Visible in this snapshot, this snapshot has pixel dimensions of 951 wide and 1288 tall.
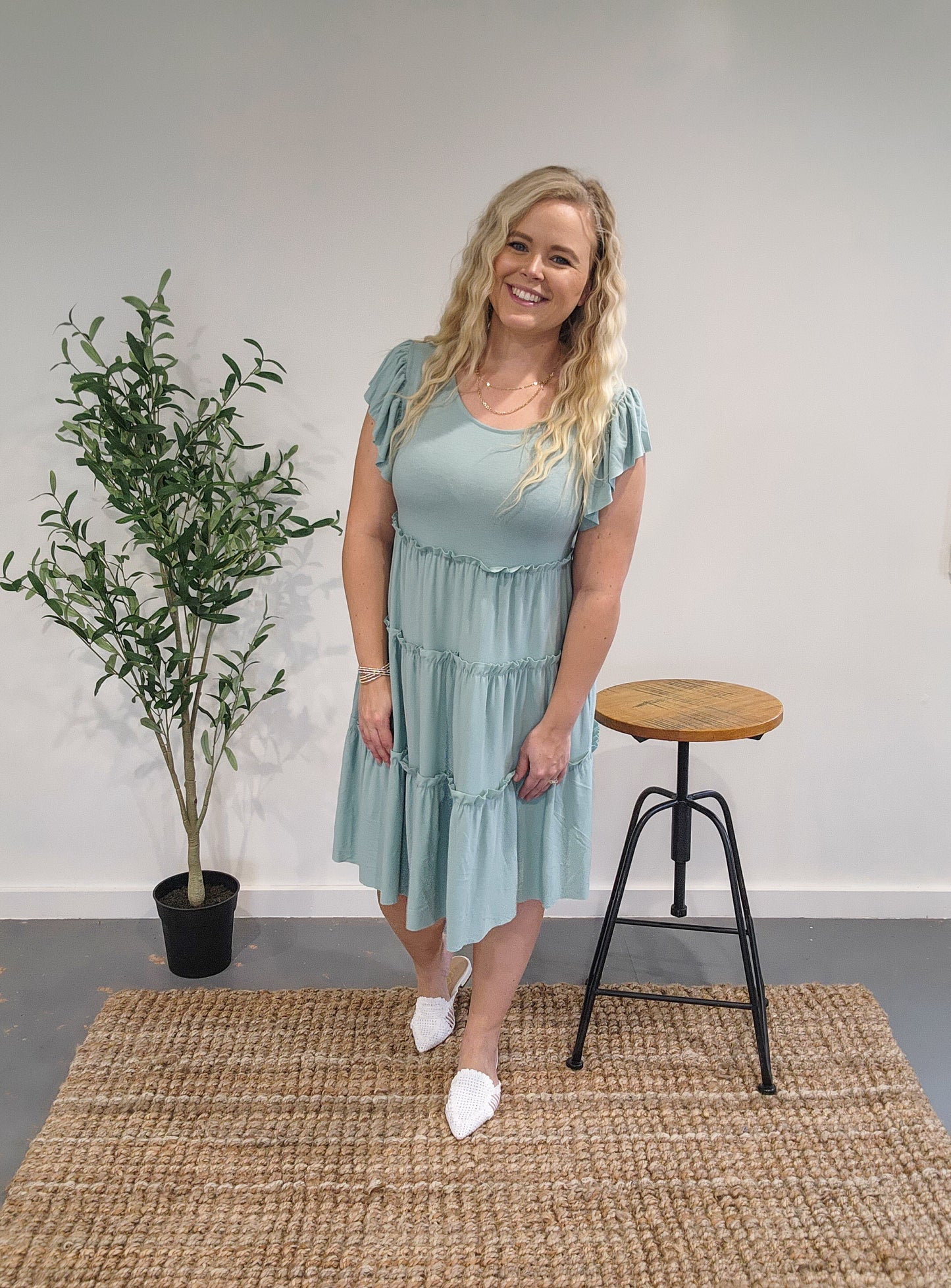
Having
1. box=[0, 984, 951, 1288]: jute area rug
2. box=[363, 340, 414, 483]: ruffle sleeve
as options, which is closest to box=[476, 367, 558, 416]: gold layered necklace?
box=[363, 340, 414, 483]: ruffle sleeve

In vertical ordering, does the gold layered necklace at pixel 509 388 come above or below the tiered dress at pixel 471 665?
above

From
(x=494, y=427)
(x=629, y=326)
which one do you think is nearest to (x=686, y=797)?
(x=494, y=427)

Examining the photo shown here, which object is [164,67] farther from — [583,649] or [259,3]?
[583,649]

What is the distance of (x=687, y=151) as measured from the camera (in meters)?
2.25

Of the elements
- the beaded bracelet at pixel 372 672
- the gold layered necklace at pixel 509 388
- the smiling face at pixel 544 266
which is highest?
the smiling face at pixel 544 266

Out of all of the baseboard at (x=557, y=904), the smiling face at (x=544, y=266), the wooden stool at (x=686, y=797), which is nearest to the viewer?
the smiling face at (x=544, y=266)

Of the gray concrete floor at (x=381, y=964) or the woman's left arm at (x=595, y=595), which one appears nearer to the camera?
the woman's left arm at (x=595, y=595)

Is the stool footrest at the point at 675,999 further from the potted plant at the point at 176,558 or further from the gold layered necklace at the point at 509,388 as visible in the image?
the gold layered necklace at the point at 509,388

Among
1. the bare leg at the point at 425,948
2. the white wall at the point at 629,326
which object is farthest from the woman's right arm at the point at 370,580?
the white wall at the point at 629,326

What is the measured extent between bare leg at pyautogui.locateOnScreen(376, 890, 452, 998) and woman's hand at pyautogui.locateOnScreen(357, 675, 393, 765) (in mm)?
300

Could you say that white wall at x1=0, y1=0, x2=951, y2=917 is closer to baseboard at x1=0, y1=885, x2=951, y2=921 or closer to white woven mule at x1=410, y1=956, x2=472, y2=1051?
baseboard at x1=0, y1=885, x2=951, y2=921

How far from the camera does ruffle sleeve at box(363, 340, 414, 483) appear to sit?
169cm

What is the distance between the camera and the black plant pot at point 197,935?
7.48ft

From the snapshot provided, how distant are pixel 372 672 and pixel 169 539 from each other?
0.63 m
